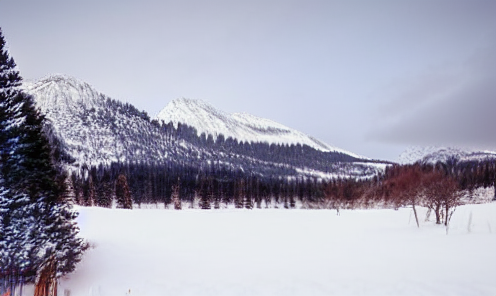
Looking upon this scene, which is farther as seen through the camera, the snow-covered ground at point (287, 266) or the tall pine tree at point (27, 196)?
the snow-covered ground at point (287, 266)

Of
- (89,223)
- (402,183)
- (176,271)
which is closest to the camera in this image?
(176,271)

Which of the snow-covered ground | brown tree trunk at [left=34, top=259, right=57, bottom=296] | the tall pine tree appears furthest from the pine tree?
brown tree trunk at [left=34, top=259, right=57, bottom=296]

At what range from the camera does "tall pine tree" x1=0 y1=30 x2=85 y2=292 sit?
34.8 feet

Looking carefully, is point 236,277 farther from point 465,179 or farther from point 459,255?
point 465,179

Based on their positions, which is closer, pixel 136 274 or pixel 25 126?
pixel 25 126

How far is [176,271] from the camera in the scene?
14.1m

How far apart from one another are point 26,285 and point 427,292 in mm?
14252

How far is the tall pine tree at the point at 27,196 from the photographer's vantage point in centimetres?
1059

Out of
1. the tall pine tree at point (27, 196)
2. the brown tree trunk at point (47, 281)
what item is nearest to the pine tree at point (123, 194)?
the tall pine tree at point (27, 196)

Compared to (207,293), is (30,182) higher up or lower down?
higher up

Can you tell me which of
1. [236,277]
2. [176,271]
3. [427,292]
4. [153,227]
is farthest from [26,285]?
[153,227]

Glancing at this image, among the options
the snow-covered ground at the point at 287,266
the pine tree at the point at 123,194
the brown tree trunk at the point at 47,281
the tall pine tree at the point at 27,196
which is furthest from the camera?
the pine tree at the point at 123,194

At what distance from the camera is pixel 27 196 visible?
11148mm

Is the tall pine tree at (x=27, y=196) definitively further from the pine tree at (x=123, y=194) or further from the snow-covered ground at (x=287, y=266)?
the pine tree at (x=123, y=194)
